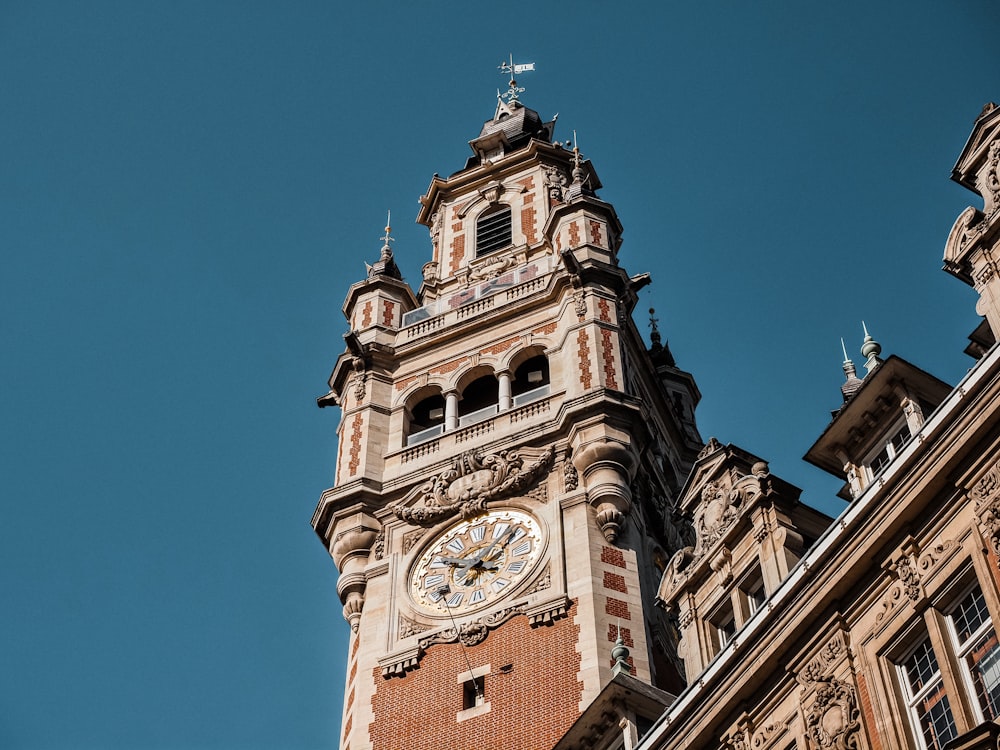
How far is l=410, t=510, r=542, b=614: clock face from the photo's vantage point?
3838 centimetres

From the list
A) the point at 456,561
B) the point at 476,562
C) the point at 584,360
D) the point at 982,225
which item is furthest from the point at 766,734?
the point at 584,360

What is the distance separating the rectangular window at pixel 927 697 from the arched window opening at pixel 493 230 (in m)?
35.4

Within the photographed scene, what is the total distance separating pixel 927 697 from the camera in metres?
18.8

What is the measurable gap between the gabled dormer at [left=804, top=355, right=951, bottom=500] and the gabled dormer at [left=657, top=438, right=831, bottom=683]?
94 cm

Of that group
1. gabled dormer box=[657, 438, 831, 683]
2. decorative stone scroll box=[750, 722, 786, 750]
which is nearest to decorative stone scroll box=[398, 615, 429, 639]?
gabled dormer box=[657, 438, 831, 683]

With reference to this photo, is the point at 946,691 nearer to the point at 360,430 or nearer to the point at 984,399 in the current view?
the point at 984,399

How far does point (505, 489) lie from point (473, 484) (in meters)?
0.90

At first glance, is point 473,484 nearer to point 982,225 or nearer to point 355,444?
point 355,444

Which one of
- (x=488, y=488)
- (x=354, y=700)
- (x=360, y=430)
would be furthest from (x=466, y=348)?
(x=354, y=700)

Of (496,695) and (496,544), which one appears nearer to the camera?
(496,695)

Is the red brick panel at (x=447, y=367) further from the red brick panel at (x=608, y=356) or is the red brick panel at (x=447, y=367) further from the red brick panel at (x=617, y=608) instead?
the red brick panel at (x=617, y=608)

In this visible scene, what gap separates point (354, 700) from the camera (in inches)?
1475

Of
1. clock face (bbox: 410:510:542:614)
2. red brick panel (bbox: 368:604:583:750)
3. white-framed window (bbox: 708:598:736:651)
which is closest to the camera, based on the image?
white-framed window (bbox: 708:598:736:651)

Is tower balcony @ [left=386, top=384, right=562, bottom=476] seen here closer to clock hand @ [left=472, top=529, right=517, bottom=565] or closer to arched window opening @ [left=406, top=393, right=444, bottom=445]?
arched window opening @ [left=406, top=393, right=444, bottom=445]
